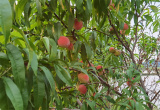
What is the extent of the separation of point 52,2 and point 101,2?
0.25 metres

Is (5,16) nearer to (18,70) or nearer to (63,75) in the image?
(18,70)

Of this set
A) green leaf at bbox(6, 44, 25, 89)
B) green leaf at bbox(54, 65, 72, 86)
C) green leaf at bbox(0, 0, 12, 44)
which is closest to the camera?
green leaf at bbox(0, 0, 12, 44)

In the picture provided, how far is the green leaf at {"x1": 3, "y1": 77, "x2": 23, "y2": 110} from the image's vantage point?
0.38 metres

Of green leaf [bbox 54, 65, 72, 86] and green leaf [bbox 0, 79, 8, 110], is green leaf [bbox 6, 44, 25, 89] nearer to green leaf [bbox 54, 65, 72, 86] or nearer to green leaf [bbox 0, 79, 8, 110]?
green leaf [bbox 0, 79, 8, 110]

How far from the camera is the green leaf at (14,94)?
381 mm

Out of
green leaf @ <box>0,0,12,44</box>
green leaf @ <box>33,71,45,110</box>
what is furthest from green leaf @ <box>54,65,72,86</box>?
green leaf @ <box>0,0,12,44</box>

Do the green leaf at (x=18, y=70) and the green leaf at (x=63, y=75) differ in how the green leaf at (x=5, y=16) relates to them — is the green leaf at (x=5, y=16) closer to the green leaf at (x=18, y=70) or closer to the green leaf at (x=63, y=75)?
the green leaf at (x=18, y=70)

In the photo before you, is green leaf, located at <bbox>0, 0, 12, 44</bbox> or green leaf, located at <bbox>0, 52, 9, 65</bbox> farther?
green leaf, located at <bbox>0, 52, 9, 65</bbox>

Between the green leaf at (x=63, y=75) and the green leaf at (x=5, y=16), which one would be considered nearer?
the green leaf at (x=5, y=16)

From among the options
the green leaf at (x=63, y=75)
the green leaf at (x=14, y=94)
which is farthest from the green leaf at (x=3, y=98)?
the green leaf at (x=63, y=75)

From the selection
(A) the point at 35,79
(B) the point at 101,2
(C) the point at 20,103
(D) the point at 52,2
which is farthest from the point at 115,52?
(C) the point at 20,103

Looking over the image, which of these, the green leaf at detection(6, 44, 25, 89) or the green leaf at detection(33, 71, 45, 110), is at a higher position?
the green leaf at detection(6, 44, 25, 89)

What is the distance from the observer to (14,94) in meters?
0.40

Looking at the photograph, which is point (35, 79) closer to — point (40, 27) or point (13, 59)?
point (13, 59)
